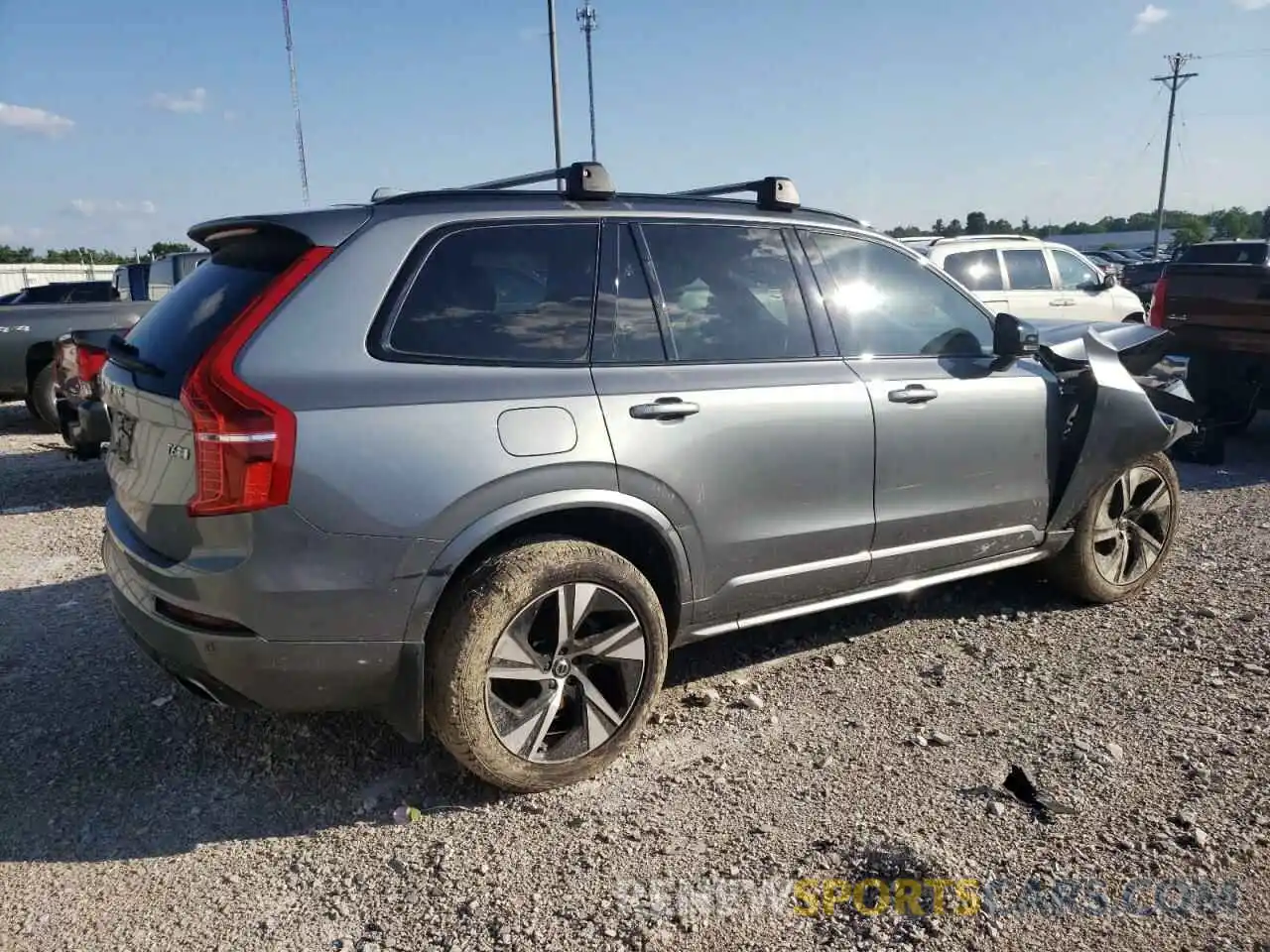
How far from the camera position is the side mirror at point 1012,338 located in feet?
13.3

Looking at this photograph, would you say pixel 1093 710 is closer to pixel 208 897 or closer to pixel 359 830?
pixel 359 830

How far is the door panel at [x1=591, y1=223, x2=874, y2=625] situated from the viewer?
3.18m

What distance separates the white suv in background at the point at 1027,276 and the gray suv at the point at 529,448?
6514 mm

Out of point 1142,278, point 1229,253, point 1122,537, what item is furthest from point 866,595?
point 1142,278

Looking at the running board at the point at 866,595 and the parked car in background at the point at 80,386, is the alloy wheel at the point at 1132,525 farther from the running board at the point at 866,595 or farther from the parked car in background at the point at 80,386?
the parked car in background at the point at 80,386

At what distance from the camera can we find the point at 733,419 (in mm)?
3320

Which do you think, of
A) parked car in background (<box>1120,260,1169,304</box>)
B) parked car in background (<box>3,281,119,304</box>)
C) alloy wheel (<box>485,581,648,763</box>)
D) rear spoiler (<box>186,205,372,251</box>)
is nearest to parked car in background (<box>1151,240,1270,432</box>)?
alloy wheel (<box>485,581,648,763</box>)

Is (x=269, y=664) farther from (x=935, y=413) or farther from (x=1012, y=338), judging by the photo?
(x=1012, y=338)

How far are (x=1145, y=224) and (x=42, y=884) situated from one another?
4267 inches

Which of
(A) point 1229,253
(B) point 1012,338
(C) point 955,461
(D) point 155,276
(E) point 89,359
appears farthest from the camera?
(D) point 155,276

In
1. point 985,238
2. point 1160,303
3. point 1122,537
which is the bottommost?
point 1122,537

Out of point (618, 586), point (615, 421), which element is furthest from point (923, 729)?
point (615, 421)

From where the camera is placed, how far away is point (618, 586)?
3.10 meters

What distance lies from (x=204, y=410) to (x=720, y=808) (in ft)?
6.37
